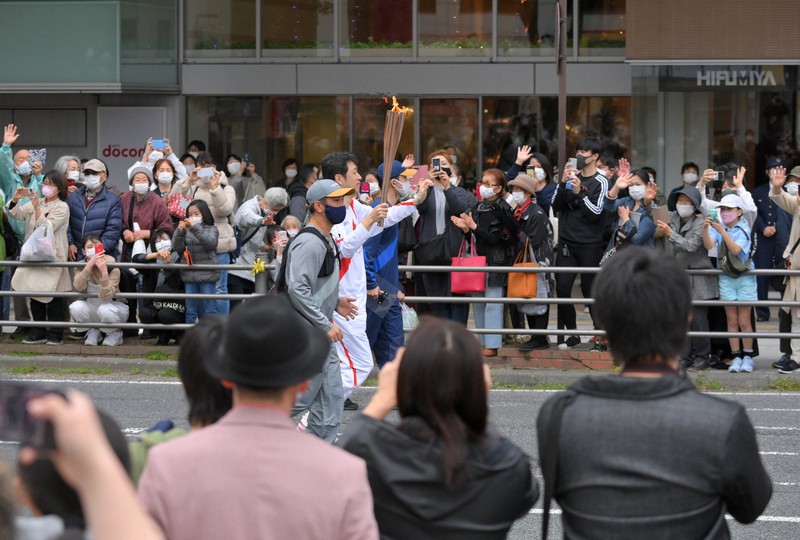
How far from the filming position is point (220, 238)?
13.0m

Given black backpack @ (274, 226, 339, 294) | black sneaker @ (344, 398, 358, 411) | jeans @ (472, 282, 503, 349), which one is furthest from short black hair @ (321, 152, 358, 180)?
jeans @ (472, 282, 503, 349)

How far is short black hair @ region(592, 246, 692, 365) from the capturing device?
132 inches

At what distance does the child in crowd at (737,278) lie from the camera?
469 inches

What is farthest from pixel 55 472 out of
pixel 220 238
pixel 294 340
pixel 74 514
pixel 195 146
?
pixel 195 146

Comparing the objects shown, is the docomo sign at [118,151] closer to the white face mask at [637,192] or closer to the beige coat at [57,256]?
the beige coat at [57,256]

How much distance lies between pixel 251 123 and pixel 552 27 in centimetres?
524

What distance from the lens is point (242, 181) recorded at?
18188mm

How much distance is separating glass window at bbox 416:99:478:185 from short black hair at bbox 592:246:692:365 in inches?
653

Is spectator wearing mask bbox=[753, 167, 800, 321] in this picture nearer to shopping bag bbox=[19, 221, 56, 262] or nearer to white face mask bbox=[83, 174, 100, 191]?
white face mask bbox=[83, 174, 100, 191]

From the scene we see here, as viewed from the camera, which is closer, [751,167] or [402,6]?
[751,167]

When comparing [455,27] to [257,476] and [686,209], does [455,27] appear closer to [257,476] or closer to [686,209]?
[686,209]

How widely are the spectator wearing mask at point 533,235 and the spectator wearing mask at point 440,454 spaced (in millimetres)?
9187

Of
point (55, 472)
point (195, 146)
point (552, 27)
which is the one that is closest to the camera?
point (55, 472)

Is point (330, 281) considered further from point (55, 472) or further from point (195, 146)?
point (195, 146)
